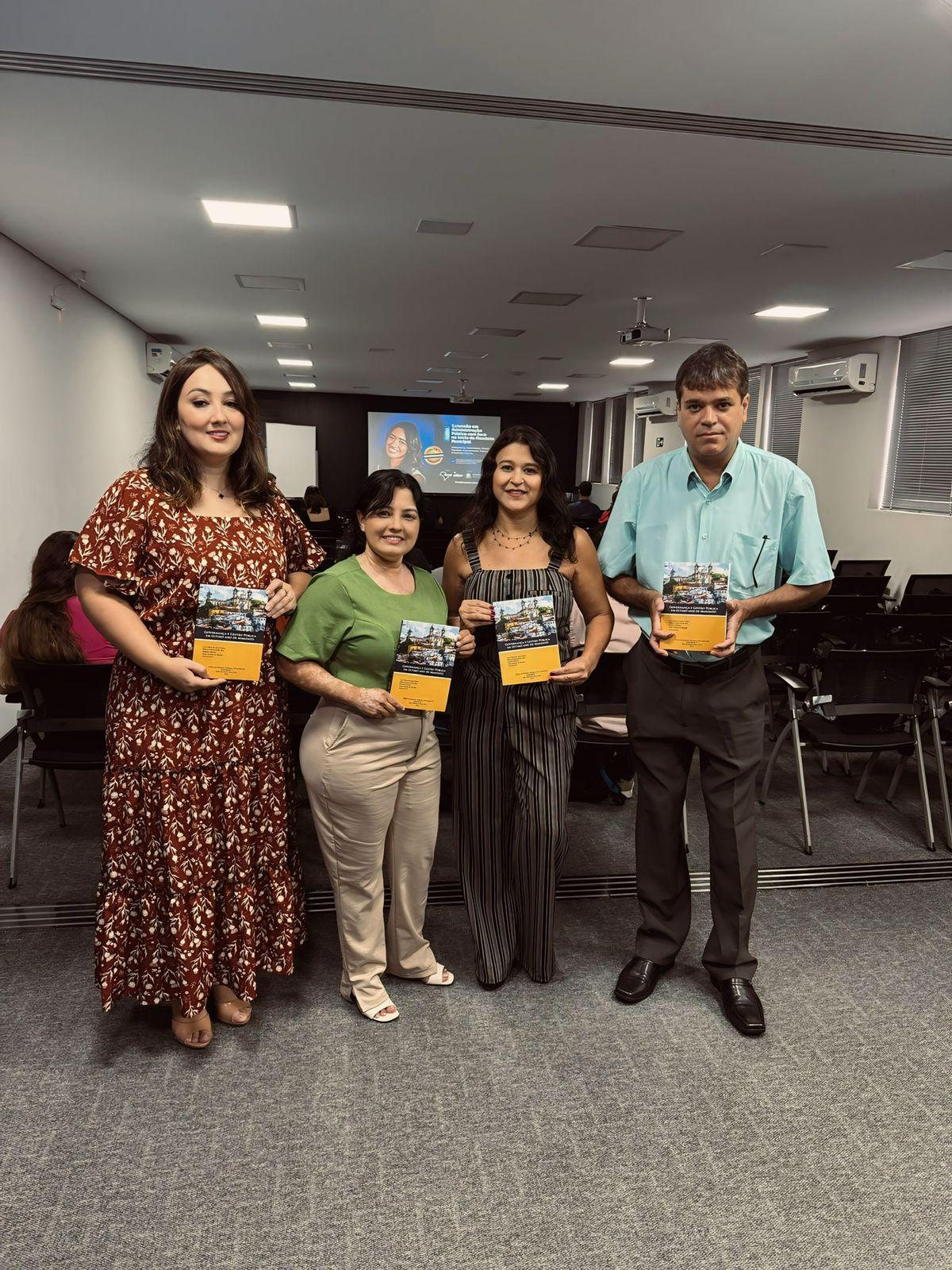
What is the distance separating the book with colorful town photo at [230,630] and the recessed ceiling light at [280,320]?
7312 mm

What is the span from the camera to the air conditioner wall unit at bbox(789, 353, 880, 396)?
8.70 m

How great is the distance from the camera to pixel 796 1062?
2.24 metres

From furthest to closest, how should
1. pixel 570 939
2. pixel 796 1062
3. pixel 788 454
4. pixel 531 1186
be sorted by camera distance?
pixel 788 454 < pixel 570 939 < pixel 796 1062 < pixel 531 1186

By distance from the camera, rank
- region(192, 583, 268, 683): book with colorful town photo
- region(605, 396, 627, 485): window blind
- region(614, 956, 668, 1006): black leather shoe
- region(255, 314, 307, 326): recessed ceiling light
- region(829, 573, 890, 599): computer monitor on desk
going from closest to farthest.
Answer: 1. region(192, 583, 268, 683): book with colorful town photo
2. region(614, 956, 668, 1006): black leather shoe
3. region(829, 573, 890, 599): computer monitor on desk
4. region(255, 314, 307, 326): recessed ceiling light
5. region(605, 396, 627, 485): window blind

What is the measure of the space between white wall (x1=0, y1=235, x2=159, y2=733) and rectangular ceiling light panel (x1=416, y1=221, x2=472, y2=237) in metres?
2.64

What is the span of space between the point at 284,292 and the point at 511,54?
478cm

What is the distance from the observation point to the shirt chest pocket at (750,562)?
2.31 metres

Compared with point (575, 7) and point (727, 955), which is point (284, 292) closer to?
point (575, 7)

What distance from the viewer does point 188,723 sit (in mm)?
2035

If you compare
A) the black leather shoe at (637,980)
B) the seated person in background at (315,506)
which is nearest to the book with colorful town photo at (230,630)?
the black leather shoe at (637,980)

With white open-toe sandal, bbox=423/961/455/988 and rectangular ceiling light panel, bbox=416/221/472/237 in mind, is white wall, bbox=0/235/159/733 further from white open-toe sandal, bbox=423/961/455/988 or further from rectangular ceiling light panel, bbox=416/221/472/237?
white open-toe sandal, bbox=423/961/455/988

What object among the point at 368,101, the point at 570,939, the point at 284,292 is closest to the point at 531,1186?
the point at 570,939

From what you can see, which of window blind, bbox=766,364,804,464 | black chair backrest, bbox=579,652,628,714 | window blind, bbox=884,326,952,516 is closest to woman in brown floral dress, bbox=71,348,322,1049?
black chair backrest, bbox=579,652,628,714

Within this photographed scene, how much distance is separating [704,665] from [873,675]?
169cm
